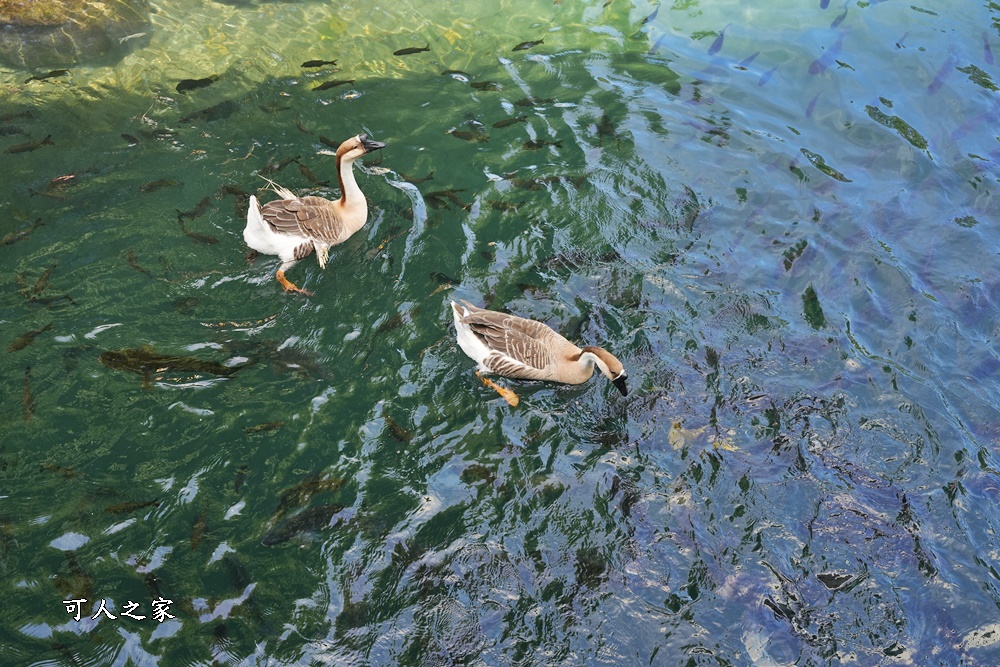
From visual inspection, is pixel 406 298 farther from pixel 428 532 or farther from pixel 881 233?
pixel 881 233

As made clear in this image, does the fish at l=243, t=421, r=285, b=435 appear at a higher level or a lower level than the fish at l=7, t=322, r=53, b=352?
lower

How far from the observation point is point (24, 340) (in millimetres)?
6543

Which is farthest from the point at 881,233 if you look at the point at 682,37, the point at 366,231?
the point at 366,231

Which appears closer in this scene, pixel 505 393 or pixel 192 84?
pixel 505 393

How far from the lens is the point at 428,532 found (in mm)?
5410

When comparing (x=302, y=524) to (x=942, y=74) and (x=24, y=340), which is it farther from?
(x=942, y=74)

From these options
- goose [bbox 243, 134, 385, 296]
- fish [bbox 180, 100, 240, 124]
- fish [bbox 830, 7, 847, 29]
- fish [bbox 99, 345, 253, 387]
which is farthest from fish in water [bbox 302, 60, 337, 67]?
fish [bbox 830, 7, 847, 29]

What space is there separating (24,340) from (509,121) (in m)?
6.45

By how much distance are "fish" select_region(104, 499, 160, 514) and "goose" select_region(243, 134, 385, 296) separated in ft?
8.63

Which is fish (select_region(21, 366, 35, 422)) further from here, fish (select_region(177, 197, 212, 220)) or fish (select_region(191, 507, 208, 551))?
fish (select_region(177, 197, 212, 220))

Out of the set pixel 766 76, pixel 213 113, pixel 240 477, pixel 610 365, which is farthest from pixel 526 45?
pixel 240 477

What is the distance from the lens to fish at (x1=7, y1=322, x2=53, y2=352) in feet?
21.3

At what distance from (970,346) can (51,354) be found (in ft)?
30.2

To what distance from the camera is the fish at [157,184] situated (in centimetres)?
817
